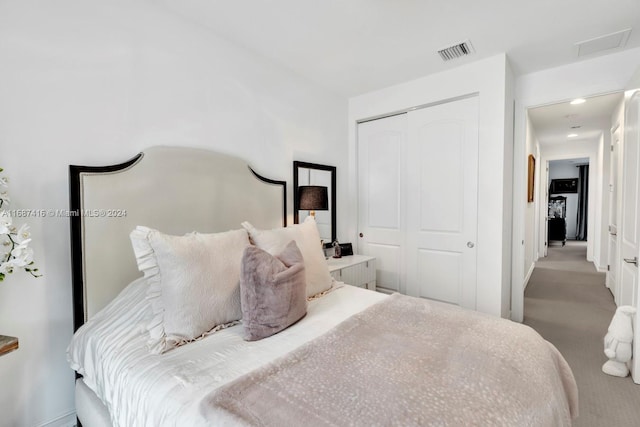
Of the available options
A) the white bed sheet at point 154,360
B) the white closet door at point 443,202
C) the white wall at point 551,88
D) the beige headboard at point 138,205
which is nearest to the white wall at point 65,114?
the beige headboard at point 138,205

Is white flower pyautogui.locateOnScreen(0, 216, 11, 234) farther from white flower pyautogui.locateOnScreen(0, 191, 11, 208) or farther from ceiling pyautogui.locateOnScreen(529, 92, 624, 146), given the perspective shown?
ceiling pyautogui.locateOnScreen(529, 92, 624, 146)

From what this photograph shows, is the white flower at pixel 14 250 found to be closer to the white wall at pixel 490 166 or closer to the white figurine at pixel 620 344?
the white wall at pixel 490 166

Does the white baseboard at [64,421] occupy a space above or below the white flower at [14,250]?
below

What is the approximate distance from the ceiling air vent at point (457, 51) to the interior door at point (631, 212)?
1.21 m

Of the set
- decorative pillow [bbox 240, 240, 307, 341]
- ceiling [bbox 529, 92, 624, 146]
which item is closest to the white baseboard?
decorative pillow [bbox 240, 240, 307, 341]

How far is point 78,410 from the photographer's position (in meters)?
1.48

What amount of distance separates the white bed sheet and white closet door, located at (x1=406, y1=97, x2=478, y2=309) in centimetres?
163

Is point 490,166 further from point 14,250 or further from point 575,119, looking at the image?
point 14,250

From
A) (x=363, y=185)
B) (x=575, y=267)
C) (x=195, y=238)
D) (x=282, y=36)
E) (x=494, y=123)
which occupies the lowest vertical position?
(x=575, y=267)

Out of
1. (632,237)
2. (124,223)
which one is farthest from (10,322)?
(632,237)

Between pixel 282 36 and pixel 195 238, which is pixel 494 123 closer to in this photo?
pixel 282 36

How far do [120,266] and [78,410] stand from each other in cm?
71

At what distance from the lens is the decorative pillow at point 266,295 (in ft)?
4.53

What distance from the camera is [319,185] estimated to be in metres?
3.16
